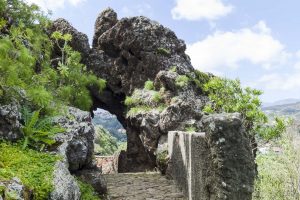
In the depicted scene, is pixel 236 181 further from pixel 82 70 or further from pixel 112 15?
pixel 112 15

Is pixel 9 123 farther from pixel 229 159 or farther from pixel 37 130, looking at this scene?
pixel 229 159

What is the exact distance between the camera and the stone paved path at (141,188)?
12.8 metres

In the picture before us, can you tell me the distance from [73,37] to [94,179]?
40.7 feet

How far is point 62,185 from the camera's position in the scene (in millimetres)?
7727

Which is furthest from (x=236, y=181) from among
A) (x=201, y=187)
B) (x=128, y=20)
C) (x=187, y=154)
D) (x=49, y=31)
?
(x=49, y=31)

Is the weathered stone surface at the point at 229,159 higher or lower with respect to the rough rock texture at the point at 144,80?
lower

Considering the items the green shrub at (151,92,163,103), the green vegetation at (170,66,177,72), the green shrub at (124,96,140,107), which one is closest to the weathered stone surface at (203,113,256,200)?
the green shrub at (151,92,163,103)

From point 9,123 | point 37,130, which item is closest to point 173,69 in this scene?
point 37,130

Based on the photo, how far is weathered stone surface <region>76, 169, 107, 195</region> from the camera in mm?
11039

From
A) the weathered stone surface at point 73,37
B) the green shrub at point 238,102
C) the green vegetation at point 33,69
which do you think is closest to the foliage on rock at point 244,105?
the green shrub at point 238,102

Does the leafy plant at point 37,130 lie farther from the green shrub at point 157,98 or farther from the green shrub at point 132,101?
the green shrub at point 132,101

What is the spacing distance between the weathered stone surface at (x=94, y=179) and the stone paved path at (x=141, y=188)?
543 mm

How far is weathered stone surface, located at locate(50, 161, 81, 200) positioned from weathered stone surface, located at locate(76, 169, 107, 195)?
2.40m

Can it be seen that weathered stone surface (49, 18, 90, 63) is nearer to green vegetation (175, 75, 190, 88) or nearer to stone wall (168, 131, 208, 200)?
green vegetation (175, 75, 190, 88)
